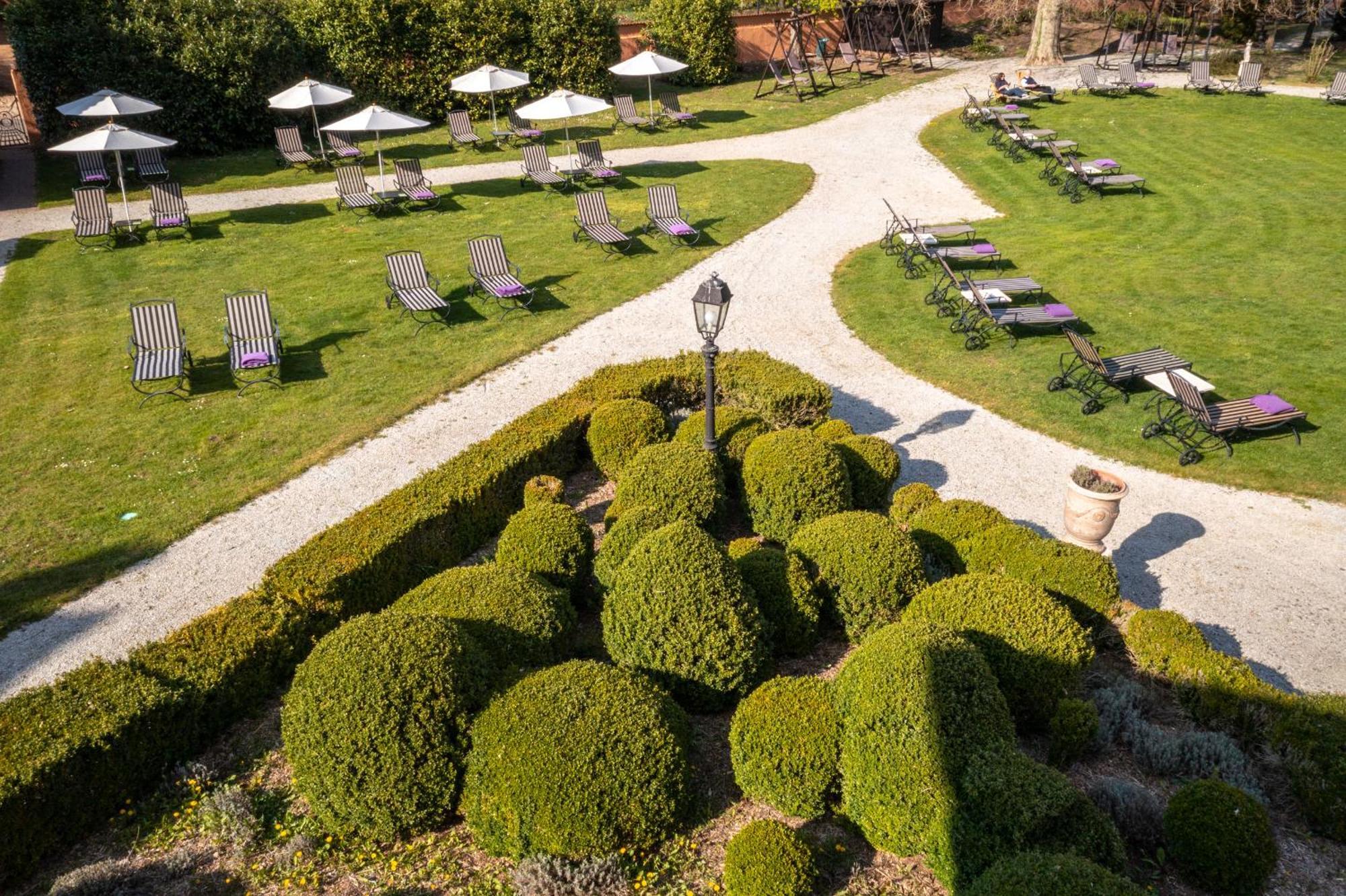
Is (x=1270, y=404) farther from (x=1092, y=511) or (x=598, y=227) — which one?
(x=598, y=227)

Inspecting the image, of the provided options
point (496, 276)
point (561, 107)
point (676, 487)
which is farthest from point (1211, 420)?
point (561, 107)

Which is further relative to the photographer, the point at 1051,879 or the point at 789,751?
the point at 789,751

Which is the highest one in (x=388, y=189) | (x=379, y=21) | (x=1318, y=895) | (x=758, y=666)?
(x=379, y=21)

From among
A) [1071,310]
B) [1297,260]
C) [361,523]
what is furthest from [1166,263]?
[361,523]

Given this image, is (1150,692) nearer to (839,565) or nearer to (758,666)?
(839,565)

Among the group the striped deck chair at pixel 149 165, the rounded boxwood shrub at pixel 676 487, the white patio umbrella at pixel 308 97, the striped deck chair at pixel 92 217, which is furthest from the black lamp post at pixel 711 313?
the striped deck chair at pixel 149 165

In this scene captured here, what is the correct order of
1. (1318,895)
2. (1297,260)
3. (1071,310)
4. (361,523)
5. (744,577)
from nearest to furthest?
(1318,895) → (744,577) → (361,523) → (1071,310) → (1297,260)
